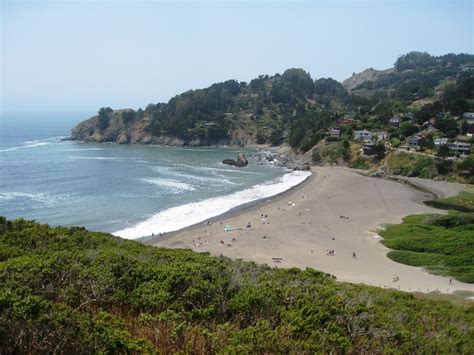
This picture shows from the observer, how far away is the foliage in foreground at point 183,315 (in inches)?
266

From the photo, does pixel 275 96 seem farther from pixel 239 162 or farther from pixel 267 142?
pixel 239 162

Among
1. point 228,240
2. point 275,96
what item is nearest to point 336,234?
point 228,240

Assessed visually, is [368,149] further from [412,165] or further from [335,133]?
[335,133]

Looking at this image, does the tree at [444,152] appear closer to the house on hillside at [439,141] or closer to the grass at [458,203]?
the house on hillside at [439,141]

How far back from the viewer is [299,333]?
28.2 ft

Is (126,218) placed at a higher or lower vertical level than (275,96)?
lower

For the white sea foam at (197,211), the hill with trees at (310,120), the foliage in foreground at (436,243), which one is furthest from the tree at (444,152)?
the foliage in foreground at (436,243)

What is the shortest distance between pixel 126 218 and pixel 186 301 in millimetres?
29721

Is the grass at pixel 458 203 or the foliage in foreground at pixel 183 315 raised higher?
the foliage in foreground at pixel 183 315

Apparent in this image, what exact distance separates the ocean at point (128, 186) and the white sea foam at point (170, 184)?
4.7 inches

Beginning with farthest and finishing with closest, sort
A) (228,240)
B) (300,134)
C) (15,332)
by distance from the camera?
(300,134) → (228,240) → (15,332)

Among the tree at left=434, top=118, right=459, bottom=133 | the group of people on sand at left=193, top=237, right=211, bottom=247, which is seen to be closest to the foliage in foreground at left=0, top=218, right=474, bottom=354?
the group of people on sand at left=193, top=237, right=211, bottom=247

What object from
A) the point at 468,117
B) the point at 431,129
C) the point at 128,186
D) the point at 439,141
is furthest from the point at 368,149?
the point at 128,186

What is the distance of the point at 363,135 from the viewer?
76.4 metres
